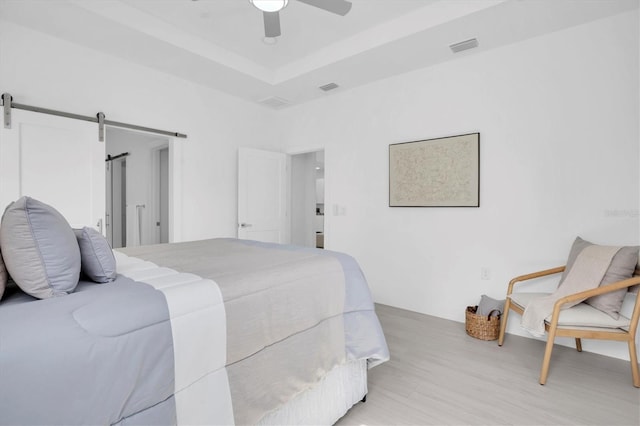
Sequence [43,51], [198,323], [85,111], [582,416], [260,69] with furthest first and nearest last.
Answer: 1. [260,69]
2. [85,111]
3. [43,51]
4. [582,416]
5. [198,323]

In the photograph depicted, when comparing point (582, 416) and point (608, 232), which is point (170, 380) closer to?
point (582, 416)

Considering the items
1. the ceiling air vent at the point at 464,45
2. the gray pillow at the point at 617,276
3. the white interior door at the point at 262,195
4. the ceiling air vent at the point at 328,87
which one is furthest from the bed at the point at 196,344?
the ceiling air vent at the point at 328,87

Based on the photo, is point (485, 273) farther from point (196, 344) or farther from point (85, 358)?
point (85, 358)

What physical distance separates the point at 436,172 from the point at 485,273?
1121 mm

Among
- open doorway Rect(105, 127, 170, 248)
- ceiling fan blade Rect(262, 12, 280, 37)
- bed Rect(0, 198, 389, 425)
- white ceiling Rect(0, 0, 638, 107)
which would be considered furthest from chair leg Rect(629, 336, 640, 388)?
open doorway Rect(105, 127, 170, 248)

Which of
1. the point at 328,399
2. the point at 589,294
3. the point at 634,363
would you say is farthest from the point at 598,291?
the point at 328,399

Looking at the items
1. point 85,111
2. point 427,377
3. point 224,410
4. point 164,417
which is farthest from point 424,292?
point 85,111

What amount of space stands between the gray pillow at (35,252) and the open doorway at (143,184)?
412 centimetres

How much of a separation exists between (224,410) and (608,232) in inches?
119

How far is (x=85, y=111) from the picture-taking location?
10.3ft

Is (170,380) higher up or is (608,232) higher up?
(608,232)

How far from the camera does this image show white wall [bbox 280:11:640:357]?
2574 mm

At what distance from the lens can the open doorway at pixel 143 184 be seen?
512cm

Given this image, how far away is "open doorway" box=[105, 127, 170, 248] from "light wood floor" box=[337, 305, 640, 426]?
A: 412cm
